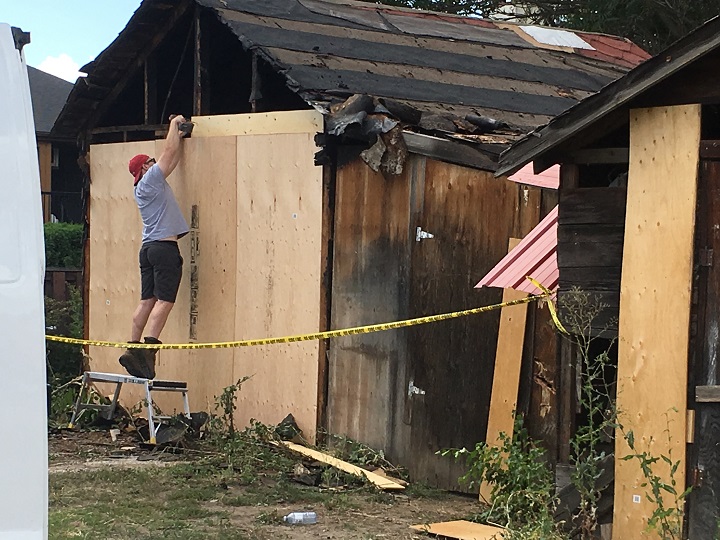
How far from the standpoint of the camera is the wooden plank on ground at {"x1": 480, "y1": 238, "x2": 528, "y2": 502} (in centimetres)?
806

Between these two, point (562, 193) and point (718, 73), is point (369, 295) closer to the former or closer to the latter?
point (562, 193)

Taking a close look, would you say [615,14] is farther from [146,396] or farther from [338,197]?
[146,396]

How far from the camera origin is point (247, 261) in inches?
410

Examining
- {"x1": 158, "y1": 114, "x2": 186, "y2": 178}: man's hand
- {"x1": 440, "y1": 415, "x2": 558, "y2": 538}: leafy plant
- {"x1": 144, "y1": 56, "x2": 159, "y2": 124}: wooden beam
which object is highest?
{"x1": 144, "y1": 56, "x2": 159, "y2": 124}: wooden beam

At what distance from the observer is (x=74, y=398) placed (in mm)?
12070

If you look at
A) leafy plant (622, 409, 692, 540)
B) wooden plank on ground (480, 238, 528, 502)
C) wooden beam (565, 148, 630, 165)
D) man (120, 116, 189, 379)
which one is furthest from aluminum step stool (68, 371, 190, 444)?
leafy plant (622, 409, 692, 540)

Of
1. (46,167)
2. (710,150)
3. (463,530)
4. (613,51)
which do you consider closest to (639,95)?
(710,150)

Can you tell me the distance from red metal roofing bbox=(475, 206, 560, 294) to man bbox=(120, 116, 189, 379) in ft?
12.6

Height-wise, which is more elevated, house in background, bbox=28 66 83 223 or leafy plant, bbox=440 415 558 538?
house in background, bbox=28 66 83 223

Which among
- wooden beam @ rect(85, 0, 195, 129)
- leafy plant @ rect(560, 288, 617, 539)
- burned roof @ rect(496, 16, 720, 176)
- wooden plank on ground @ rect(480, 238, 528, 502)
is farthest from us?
wooden beam @ rect(85, 0, 195, 129)

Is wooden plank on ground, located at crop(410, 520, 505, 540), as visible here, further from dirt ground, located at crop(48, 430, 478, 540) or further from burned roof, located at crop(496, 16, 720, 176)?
burned roof, located at crop(496, 16, 720, 176)

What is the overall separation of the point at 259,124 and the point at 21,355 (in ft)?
23.4

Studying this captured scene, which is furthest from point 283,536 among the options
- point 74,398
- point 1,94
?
point 74,398

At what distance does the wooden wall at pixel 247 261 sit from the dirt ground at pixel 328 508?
1.12 m
